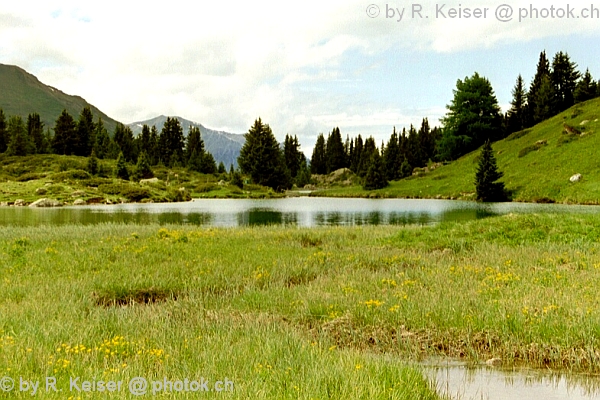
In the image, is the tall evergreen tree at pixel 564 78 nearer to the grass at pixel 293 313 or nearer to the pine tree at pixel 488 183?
the pine tree at pixel 488 183

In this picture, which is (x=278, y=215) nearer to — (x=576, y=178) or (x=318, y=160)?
(x=576, y=178)

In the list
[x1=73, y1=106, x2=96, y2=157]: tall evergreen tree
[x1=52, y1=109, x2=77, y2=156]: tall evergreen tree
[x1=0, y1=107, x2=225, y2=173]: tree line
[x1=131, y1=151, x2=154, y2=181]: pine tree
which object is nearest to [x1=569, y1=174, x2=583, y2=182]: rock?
[x1=131, y1=151, x2=154, y2=181]: pine tree

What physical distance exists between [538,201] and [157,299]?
199 feet

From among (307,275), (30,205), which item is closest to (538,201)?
(307,275)

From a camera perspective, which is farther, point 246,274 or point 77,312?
point 246,274

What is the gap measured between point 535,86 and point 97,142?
121046 mm

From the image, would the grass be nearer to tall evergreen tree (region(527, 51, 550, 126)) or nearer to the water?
the water

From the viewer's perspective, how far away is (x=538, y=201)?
61281mm

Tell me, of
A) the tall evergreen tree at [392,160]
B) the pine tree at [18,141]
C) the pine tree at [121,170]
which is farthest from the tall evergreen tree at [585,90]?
the pine tree at [18,141]

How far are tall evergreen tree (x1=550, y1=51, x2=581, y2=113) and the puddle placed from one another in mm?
120295

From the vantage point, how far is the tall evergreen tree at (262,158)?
11081 centimetres

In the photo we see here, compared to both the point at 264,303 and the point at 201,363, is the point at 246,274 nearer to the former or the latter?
the point at 264,303

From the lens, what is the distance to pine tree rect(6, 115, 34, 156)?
12081cm

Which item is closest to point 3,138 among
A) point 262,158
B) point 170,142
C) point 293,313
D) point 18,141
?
point 18,141
